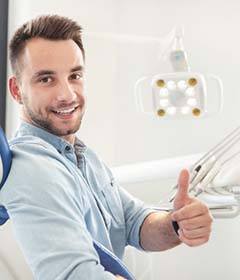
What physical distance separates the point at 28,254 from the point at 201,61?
1150 mm

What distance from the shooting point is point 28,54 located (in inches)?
49.2

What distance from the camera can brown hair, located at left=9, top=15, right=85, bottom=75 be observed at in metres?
1.26

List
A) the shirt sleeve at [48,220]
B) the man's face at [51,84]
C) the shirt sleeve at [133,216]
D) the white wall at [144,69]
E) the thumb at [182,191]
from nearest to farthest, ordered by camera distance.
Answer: the shirt sleeve at [48,220], the thumb at [182,191], the man's face at [51,84], the shirt sleeve at [133,216], the white wall at [144,69]

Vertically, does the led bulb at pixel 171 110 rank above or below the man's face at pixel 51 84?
below

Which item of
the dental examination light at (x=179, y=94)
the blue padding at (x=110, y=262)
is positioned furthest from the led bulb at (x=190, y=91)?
the blue padding at (x=110, y=262)

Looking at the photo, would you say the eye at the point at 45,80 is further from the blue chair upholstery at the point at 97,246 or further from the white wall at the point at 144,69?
the white wall at the point at 144,69

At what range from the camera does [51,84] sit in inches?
48.8

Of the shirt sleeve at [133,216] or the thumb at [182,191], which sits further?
the shirt sleeve at [133,216]

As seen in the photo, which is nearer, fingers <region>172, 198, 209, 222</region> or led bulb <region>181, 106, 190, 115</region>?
fingers <region>172, 198, 209, 222</region>

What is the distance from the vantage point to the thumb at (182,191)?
1.10 meters

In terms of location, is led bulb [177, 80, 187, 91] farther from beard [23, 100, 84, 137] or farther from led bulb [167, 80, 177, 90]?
beard [23, 100, 84, 137]

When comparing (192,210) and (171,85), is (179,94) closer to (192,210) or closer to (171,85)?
(171,85)

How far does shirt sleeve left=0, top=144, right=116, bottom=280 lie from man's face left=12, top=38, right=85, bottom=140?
19cm

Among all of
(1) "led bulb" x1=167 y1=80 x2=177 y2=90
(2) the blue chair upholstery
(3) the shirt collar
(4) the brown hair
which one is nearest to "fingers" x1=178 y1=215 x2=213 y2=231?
(2) the blue chair upholstery
